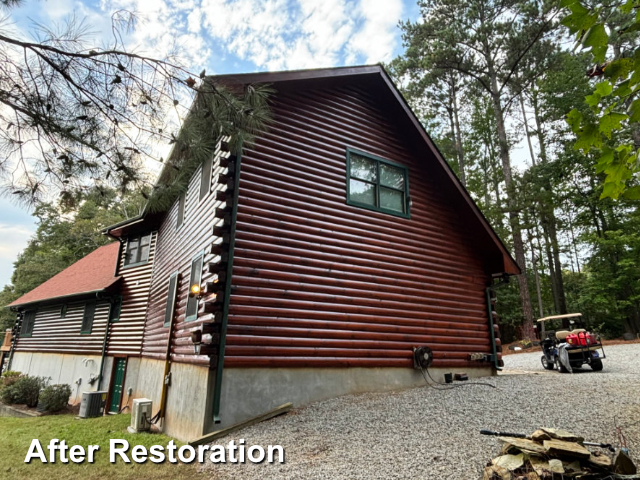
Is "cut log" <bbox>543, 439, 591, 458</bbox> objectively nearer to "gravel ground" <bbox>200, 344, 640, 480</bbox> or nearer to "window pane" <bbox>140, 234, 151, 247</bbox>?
"gravel ground" <bbox>200, 344, 640, 480</bbox>

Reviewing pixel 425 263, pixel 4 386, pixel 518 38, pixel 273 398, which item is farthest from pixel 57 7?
pixel 518 38

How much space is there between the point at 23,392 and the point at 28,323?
26.1 feet

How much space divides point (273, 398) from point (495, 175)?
29.4 metres

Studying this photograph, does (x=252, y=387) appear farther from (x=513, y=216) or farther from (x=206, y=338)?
(x=513, y=216)

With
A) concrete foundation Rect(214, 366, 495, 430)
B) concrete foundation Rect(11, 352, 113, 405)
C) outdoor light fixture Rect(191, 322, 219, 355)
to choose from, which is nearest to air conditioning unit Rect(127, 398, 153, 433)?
outdoor light fixture Rect(191, 322, 219, 355)

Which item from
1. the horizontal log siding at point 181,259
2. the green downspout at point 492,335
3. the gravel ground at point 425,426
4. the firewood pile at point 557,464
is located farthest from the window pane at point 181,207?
the firewood pile at point 557,464

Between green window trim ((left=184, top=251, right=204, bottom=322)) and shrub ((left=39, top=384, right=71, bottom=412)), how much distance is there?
7841mm

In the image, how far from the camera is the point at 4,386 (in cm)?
1328

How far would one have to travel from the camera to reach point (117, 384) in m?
12.8

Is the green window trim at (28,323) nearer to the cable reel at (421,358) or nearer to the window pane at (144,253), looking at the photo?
the window pane at (144,253)

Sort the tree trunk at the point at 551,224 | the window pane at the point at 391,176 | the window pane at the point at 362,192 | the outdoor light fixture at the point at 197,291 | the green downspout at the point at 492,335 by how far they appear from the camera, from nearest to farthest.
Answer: the outdoor light fixture at the point at 197,291 < the window pane at the point at 362,192 < the window pane at the point at 391,176 < the green downspout at the point at 492,335 < the tree trunk at the point at 551,224

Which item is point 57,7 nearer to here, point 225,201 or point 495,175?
point 225,201

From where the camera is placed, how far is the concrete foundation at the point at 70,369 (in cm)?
1369

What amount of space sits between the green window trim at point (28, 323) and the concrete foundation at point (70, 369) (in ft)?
3.93
